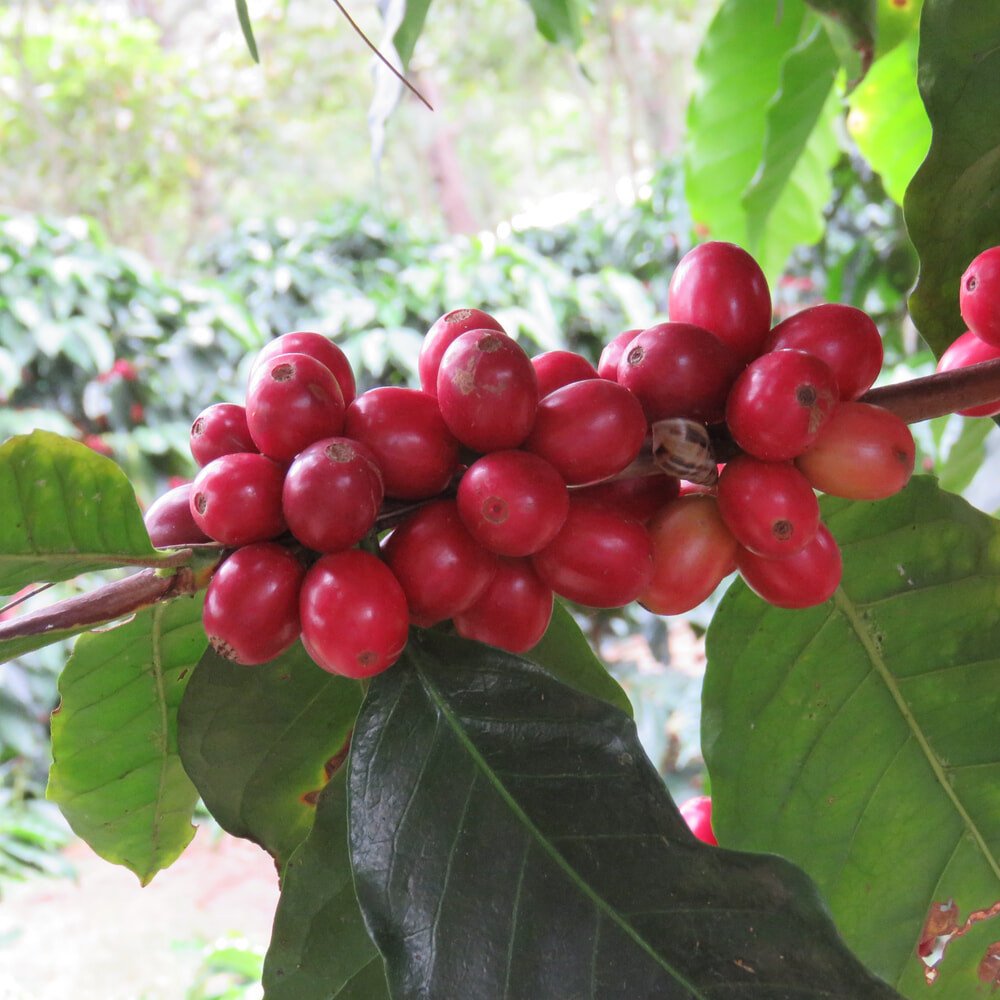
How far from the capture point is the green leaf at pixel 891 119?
1.07m

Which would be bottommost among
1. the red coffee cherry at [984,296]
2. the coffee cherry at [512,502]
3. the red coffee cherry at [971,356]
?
the coffee cherry at [512,502]

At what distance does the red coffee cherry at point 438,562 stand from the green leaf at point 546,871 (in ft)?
0.11

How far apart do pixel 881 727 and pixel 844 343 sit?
216 mm

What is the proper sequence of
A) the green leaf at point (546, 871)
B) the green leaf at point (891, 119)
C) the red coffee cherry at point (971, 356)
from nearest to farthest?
the green leaf at point (546, 871)
the red coffee cherry at point (971, 356)
the green leaf at point (891, 119)

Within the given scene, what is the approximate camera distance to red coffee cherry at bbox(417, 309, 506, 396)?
45 centimetres

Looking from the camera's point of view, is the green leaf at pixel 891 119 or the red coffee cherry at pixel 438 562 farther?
the green leaf at pixel 891 119

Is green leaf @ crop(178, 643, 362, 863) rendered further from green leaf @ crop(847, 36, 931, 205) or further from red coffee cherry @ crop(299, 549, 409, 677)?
green leaf @ crop(847, 36, 931, 205)

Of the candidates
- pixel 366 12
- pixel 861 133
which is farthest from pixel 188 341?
pixel 366 12

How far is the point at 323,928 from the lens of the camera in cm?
45

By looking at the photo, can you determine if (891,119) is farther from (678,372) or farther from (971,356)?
(678,372)

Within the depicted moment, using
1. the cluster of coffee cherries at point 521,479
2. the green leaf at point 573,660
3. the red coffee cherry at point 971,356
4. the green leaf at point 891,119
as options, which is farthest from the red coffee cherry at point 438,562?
the green leaf at point 891,119

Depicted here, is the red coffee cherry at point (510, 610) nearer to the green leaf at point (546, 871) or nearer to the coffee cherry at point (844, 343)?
the green leaf at point (546, 871)

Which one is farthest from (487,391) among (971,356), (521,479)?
(971,356)

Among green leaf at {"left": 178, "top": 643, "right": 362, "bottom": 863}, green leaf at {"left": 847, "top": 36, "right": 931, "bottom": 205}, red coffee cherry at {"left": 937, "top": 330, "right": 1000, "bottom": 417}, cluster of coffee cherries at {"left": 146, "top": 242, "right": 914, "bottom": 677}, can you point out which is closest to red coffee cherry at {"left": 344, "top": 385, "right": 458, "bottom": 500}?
cluster of coffee cherries at {"left": 146, "top": 242, "right": 914, "bottom": 677}
